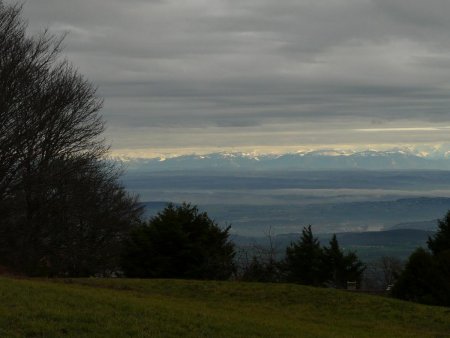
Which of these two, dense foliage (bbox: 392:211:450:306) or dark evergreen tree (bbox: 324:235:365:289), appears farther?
dark evergreen tree (bbox: 324:235:365:289)

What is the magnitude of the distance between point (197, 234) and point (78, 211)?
25.1 ft

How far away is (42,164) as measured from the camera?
29.7m

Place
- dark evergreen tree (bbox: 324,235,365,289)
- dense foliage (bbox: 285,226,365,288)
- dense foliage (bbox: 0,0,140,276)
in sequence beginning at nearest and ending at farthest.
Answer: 1. dense foliage (bbox: 0,0,140,276)
2. dense foliage (bbox: 285,226,365,288)
3. dark evergreen tree (bbox: 324,235,365,289)

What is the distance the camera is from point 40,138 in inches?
1150

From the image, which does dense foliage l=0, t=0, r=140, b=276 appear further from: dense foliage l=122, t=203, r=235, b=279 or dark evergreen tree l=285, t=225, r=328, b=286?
dark evergreen tree l=285, t=225, r=328, b=286

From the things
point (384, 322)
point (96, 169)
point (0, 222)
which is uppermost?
point (96, 169)

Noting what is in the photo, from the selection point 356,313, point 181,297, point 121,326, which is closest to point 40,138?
point 181,297

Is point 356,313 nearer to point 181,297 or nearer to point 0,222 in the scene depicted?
point 181,297

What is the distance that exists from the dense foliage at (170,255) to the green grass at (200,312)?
897cm

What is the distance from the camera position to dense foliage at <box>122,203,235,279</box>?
117ft

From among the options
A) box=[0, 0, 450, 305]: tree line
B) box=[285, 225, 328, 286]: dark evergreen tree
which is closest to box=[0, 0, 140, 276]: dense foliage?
box=[0, 0, 450, 305]: tree line

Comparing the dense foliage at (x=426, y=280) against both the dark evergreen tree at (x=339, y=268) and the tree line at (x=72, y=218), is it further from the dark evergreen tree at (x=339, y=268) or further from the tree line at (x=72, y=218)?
the dark evergreen tree at (x=339, y=268)

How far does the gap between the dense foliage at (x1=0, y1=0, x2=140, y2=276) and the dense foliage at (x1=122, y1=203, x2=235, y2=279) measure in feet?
8.89

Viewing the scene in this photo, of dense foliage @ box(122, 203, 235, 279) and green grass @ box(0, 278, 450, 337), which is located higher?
dense foliage @ box(122, 203, 235, 279)
